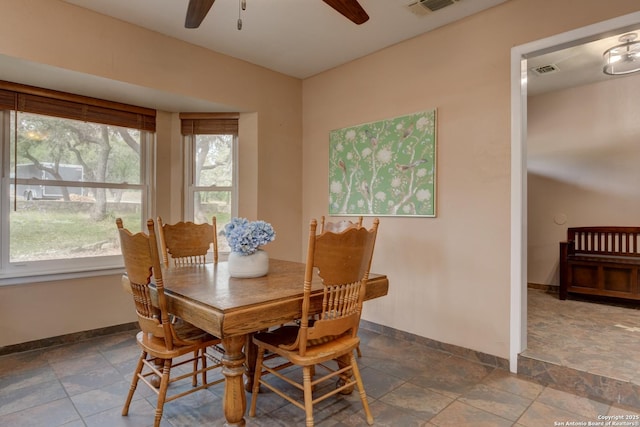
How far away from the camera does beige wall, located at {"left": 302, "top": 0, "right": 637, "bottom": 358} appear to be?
2543 mm

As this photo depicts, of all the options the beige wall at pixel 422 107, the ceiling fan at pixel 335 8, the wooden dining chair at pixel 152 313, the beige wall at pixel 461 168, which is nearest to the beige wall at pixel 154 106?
the beige wall at pixel 422 107

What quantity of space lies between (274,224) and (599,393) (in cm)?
301

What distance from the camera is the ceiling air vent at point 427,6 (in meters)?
2.55

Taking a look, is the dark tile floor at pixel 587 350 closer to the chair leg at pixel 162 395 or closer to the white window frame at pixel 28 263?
the chair leg at pixel 162 395

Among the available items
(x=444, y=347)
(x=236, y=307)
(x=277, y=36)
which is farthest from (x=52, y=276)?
(x=444, y=347)

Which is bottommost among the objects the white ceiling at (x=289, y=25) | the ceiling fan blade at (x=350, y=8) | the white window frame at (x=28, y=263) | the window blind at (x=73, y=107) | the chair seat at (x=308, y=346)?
the chair seat at (x=308, y=346)

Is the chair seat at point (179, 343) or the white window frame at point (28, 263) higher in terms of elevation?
the white window frame at point (28, 263)

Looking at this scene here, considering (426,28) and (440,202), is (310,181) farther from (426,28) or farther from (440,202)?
(426,28)

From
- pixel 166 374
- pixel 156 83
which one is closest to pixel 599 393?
pixel 166 374

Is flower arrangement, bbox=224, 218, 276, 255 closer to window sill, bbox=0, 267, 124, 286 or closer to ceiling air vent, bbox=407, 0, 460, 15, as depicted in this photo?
window sill, bbox=0, 267, 124, 286

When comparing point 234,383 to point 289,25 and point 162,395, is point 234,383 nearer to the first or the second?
point 162,395

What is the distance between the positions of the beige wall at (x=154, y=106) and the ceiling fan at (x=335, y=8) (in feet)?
3.86

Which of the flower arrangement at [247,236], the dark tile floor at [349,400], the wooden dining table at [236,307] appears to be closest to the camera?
the wooden dining table at [236,307]

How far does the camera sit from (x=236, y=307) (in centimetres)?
148
